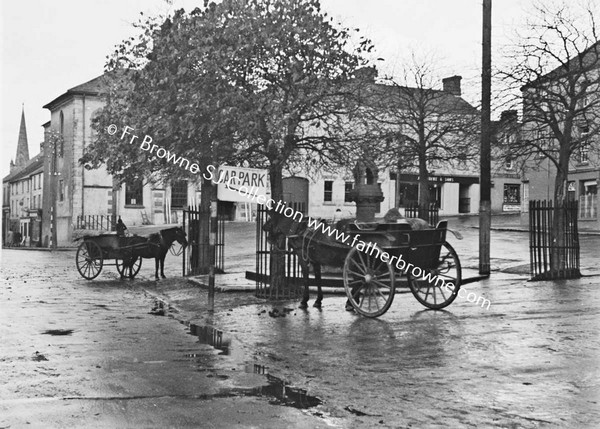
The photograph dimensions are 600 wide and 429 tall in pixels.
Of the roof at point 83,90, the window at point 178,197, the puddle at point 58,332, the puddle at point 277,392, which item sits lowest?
the puddle at point 58,332

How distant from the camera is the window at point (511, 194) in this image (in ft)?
224

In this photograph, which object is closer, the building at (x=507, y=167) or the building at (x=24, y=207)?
the building at (x=507, y=167)

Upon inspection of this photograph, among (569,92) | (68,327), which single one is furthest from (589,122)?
(68,327)

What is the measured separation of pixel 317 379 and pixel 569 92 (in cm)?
1290

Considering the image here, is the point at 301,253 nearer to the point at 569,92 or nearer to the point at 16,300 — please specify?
the point at 16,300

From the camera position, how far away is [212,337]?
1005 cm

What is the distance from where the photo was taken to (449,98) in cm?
5897

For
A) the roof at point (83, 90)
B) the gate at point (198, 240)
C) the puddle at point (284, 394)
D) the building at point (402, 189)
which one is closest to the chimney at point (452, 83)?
the building at point (402, 189)

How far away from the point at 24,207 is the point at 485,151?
7511 cm

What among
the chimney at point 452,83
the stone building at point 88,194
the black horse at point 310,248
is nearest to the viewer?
the black horse at point 310,248

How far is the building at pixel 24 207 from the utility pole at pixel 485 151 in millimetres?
52522

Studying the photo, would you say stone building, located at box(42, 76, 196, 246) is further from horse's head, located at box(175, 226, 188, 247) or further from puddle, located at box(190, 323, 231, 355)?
puddle, located at box(190, 323, 231, 355)

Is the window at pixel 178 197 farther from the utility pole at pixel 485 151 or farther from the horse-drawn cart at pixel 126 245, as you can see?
the utility pole at pixel 485 151

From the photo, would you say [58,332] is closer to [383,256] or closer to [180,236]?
[383,256]
